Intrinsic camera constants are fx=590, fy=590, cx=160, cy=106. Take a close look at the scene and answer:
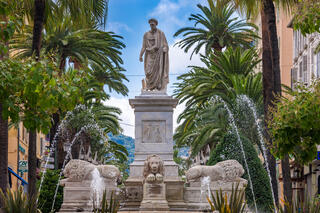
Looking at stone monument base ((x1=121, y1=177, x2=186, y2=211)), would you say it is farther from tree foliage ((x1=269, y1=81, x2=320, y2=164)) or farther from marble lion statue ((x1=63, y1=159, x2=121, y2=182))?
tree foliage ((x1=269, y1=81, x2=320, y2=164))

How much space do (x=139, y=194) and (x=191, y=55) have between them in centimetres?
2523

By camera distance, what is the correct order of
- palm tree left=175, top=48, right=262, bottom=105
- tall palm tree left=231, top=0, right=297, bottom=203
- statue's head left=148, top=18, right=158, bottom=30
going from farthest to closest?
1. palm tree left=175, top=48, right=262, bottom=105
2. tall palm tree left=231, top=0, right=297, bottom=203
3. statue's head left=148, top=18, right=158, bottom=30

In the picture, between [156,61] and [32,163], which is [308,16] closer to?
[156,61]

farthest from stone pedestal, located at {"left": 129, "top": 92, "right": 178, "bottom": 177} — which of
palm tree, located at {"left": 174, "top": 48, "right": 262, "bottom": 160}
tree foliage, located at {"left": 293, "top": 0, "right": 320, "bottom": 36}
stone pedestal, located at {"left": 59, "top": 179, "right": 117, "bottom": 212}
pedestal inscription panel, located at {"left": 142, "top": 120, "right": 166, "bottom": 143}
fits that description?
palm tree, located at {"left": 174, "top": 48, "right": 262, "bottom": 160}

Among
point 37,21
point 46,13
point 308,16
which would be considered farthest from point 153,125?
point 308,16

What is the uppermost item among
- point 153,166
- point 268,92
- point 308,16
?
point 268,92

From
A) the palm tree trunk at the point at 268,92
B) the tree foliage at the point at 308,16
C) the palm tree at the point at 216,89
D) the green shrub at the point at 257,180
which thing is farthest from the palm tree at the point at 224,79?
the tree foliage at the point at 308,16

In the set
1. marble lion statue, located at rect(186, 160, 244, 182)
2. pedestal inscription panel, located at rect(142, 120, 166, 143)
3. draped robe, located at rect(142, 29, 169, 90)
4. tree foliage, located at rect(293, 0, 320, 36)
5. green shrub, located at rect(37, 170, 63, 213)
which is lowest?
green shrub, located at rect(37, 170, 63, 213)

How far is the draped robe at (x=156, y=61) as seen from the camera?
18.2m

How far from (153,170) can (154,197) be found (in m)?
0.68

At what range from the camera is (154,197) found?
1480cm

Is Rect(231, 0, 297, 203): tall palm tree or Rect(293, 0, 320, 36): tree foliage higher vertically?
Rect(231, 0, 297, 203): tall palm tree

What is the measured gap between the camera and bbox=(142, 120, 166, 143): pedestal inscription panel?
1753cm

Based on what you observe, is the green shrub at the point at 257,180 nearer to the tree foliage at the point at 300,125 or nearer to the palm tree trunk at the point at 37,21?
the palm tree trunk at the point at 37,21
